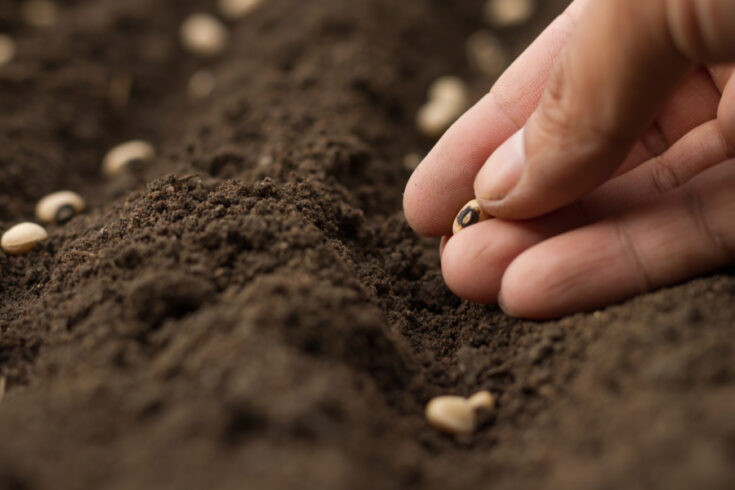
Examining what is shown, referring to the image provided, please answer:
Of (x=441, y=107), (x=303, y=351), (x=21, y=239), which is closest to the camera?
(x=303, y=351)

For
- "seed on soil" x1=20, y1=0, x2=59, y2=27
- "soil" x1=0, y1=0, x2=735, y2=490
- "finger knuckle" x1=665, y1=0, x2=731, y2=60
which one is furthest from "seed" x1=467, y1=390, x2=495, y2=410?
"seed on soil" x1=20, y1=0, x2=59, y2=27

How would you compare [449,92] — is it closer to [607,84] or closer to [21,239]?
[607,84]

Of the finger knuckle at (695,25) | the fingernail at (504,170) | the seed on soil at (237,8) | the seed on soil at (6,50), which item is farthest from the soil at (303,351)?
the seed on soil at (237,8)

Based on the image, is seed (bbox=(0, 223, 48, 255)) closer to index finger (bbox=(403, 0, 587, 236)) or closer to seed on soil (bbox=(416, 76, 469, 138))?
index finger (bbox=(403, 0, 587, 236))

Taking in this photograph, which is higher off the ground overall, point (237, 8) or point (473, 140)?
point (237, 8)

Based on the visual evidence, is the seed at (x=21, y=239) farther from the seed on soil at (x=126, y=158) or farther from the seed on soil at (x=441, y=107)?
the seed on soil at (x=441, y=107)

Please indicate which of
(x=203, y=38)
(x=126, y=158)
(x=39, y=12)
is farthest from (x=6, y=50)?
(x=126, y=158)

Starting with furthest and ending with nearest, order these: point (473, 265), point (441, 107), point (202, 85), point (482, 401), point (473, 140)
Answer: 1. point (202, 85)
2. point (441, 107)
3. point (473, 140)
4. point (473, 265)
5. point (482, 401)
